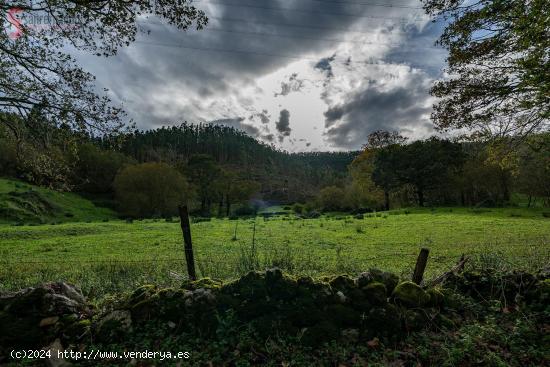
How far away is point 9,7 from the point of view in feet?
28.2

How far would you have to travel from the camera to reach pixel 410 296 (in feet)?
19.0

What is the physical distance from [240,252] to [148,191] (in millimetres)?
47292

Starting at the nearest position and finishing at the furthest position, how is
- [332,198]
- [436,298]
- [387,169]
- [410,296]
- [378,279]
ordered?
[410,296] < [436,298] < [378,279] < [387,169] < [332,198]

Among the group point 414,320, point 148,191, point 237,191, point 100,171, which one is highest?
point 100,171

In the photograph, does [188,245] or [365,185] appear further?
[365,185]

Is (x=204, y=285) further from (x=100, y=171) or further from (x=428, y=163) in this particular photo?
(x=100, y=171)

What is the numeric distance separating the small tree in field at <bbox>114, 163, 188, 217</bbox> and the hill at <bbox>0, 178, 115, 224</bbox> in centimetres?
607

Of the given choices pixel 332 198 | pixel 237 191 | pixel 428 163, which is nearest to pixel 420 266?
pixel 428 163

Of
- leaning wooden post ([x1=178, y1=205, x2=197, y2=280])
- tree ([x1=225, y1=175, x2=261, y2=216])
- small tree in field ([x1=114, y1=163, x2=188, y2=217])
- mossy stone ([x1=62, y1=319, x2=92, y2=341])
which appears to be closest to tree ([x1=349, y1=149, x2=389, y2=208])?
tree ([x1=225, y1=175, x2=261, y2=216])

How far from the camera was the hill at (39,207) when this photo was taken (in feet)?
136

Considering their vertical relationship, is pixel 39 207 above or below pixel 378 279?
above

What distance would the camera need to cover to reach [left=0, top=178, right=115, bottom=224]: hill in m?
41.5

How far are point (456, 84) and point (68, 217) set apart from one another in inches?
Answer: 2204

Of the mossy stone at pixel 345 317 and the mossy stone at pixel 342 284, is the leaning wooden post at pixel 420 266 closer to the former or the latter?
the mossy stone at pixel 342 284
